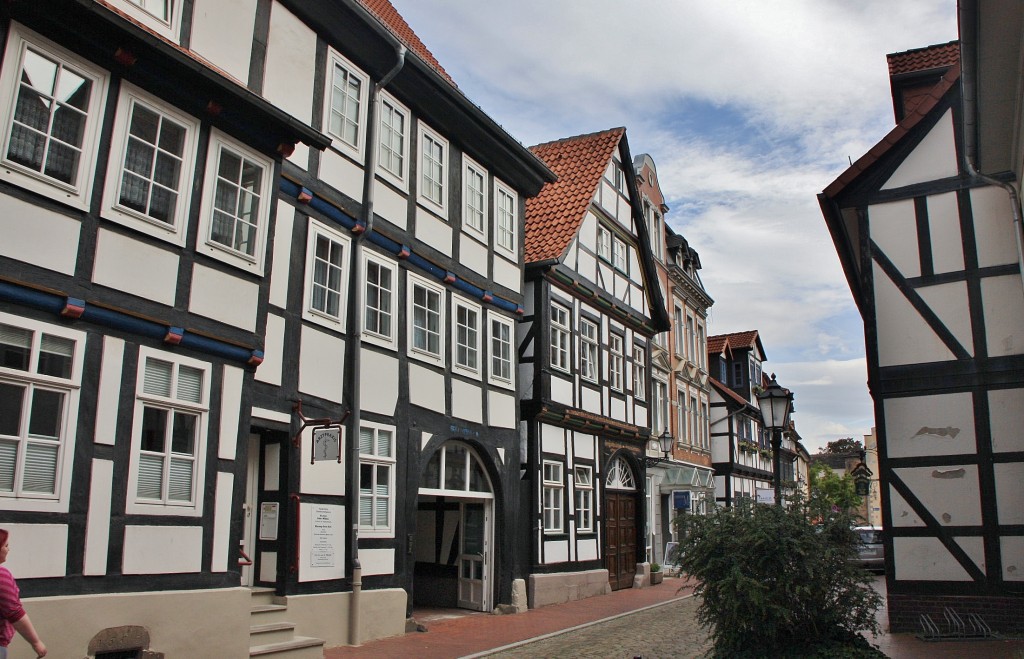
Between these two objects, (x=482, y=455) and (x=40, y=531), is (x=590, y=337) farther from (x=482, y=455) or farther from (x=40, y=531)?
(x=40, y=531)

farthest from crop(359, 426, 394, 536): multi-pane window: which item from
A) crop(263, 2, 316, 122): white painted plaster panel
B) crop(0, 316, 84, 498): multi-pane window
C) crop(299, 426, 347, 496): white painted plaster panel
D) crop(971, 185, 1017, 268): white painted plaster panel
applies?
crop(971, 185, 1017, 268): white painted plaster panel

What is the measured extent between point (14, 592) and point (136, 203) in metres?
4.14

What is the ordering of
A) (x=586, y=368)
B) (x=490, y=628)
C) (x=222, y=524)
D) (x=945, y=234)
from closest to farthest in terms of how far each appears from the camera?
1. (x=222, y=524)
2. (x=945, y=234)
3. (x=490, y=628)
4. (x=586, y=368)

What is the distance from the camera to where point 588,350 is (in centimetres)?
2131

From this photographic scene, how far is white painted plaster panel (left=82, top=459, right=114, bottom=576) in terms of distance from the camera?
26.1ft

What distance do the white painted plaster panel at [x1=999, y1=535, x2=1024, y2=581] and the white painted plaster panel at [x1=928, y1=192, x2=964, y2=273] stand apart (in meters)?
4.11

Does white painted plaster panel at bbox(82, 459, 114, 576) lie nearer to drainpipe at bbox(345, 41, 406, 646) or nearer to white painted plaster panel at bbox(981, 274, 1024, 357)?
drainpipe at bbox(345, 41, 406, 646)

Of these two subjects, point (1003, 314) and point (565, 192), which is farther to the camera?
point (565, 192)

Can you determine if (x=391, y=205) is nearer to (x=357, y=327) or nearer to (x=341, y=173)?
(x=341, y=173)

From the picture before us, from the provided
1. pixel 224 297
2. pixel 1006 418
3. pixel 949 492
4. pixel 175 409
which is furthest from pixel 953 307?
pixel 175 409

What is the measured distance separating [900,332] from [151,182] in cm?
1123

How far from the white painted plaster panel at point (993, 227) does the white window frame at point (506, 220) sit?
8426mm

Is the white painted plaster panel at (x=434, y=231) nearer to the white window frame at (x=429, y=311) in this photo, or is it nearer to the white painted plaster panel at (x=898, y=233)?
the white window frame at (x=429, y=311)

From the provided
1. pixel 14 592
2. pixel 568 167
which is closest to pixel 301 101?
pixel 14 592
